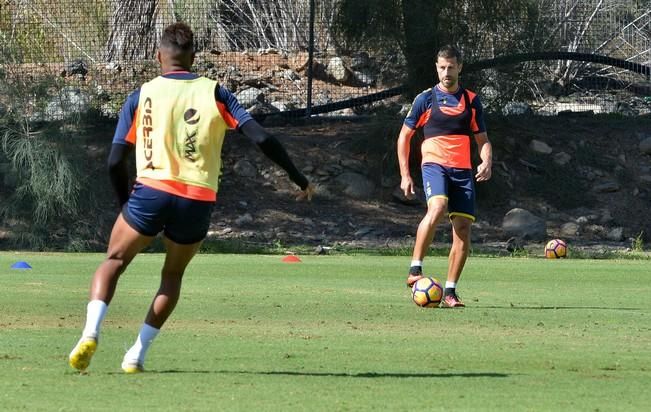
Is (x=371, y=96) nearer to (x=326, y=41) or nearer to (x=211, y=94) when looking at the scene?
(x=326, y=41)

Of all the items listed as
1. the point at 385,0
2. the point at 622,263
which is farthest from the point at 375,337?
the point at 385,0

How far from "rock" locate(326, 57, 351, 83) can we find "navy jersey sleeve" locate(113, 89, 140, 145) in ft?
61.1

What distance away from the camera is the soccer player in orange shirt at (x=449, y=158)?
37.8 ft

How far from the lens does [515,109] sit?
82.6 feet

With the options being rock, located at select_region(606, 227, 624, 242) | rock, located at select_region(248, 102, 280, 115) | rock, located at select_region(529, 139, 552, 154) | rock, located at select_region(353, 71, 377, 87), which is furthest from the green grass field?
rock, located at select_region(248, 102, 280, 115)

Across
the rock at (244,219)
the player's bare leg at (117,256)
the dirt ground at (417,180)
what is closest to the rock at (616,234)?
the dirt ground at (417,180)

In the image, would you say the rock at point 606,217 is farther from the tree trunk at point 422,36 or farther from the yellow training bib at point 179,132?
the yellow training bib at point 179,132

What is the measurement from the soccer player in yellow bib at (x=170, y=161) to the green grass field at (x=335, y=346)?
2.04ft

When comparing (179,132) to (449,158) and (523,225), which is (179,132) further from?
(523,225)

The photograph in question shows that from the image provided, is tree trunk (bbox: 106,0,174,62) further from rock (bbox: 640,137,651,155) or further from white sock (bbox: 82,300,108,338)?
white sock (bbox: 82,300,108,338)

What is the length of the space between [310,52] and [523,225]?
6.12m

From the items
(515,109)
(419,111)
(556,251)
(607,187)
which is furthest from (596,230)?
(419,111)

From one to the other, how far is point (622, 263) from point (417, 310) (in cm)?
768

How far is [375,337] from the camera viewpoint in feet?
29.5
